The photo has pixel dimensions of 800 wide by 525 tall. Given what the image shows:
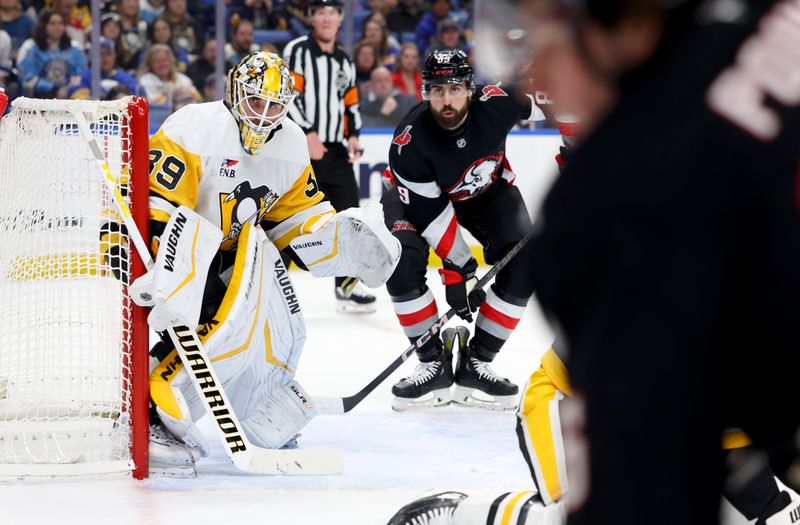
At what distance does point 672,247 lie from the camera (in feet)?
2.13

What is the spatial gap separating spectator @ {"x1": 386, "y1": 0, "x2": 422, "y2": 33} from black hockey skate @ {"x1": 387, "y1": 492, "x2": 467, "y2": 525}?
580cm

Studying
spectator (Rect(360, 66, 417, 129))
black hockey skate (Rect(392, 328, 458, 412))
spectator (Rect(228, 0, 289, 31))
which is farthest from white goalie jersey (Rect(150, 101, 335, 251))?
spectator (Rect(228, 0, 289, 31))

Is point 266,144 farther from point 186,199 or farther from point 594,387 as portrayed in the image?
point 594,387

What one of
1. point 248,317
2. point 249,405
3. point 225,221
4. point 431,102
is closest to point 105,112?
point 225,221

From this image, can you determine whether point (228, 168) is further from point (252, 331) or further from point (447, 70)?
point (447, 70)

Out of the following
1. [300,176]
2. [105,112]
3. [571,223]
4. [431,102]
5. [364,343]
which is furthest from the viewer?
[364,343]

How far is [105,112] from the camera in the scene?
103 inches

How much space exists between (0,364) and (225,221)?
2.12 feet

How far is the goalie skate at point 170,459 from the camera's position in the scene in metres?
2.73

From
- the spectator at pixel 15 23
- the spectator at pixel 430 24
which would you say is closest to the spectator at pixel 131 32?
the spectator at pixel 15 23

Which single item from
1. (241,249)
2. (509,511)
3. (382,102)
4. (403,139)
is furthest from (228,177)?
(382,102)

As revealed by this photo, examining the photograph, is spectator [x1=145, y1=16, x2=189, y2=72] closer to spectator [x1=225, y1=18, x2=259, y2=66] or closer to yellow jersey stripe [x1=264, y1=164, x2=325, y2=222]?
spectator [x1=225, y1=18, x2=259, y2=66]

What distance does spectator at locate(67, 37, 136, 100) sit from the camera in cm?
650

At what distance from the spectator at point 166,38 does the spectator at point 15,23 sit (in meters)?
0.72
